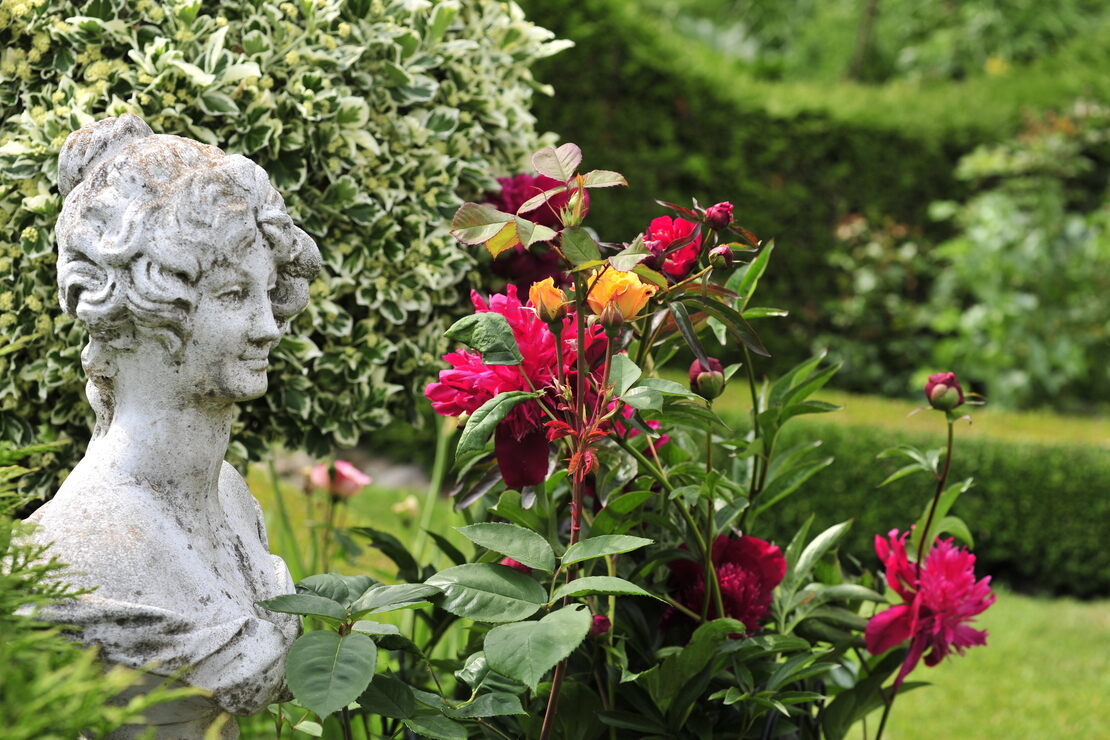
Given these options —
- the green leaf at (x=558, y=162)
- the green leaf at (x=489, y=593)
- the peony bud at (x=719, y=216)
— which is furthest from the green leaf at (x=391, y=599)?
the peony bud at (x=719, y=216)

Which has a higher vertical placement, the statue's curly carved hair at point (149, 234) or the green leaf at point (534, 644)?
the statue's curly carved hair at point (149, 234)

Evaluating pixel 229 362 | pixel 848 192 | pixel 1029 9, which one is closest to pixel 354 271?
pixel 229 362

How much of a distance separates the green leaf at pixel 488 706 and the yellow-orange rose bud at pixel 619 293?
1.52 feet

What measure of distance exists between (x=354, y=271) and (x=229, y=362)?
804 millimetres

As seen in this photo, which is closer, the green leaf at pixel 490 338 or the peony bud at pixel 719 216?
the green leaf at pixel 490 338

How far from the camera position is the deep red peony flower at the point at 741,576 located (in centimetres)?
163

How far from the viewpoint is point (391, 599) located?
1.22m

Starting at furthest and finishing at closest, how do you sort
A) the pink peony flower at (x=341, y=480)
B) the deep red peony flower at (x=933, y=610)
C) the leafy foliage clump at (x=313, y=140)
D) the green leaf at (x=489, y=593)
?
the pink peony flower at (x=341, y=480) → the leafy foliage clump at (x=313, y=140) → the deep red peony flower at (x=933, y=610) → the green leaf at (x=489, y=593)

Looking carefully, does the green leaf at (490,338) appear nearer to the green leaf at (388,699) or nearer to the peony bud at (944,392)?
the green leaf at (388,699)

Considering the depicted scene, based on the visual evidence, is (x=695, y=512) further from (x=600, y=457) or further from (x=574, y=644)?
(x=574, y=644)

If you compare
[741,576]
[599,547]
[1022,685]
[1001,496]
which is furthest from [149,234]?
[1001,496]

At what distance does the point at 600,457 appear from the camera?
1.59m

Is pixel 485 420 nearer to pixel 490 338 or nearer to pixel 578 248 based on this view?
pixel 490 338

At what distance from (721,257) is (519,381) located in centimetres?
30
